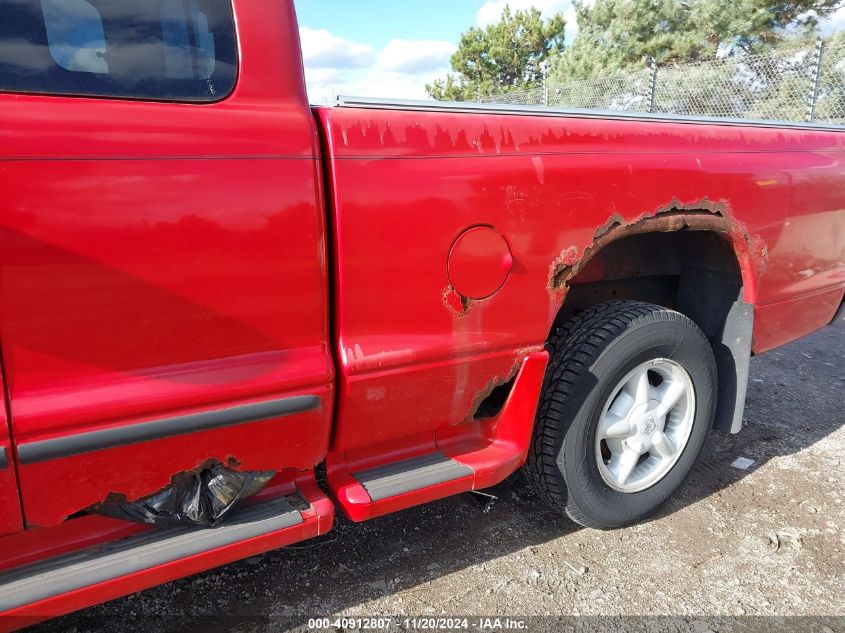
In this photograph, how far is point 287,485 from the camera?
1.92 m

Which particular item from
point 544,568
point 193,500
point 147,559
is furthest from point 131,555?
point 544,568

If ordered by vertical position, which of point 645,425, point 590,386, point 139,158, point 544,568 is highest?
point 139,158

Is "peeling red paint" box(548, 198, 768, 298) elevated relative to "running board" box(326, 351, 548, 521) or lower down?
elevated

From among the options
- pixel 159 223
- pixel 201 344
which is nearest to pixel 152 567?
pixel 201 344

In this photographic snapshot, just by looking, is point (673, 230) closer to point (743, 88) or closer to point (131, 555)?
point (131, 555)

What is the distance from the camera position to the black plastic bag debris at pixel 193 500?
1.66 metres

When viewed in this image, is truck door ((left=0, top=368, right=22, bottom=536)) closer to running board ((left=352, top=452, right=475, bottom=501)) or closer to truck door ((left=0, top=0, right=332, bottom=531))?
truck door ((left=0, top=0, right=332, bottom=531))

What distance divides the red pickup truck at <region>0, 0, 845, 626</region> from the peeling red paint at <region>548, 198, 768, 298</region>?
1cm

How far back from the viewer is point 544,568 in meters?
2.40

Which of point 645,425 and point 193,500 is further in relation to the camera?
point 645,425

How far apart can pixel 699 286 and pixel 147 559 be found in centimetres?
250

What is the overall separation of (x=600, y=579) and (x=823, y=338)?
416cm

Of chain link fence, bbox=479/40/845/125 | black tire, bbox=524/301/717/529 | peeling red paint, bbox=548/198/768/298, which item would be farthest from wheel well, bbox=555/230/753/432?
chain link fence, bbox=479/40/845/125

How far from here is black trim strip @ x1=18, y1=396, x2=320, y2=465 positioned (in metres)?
1.44
